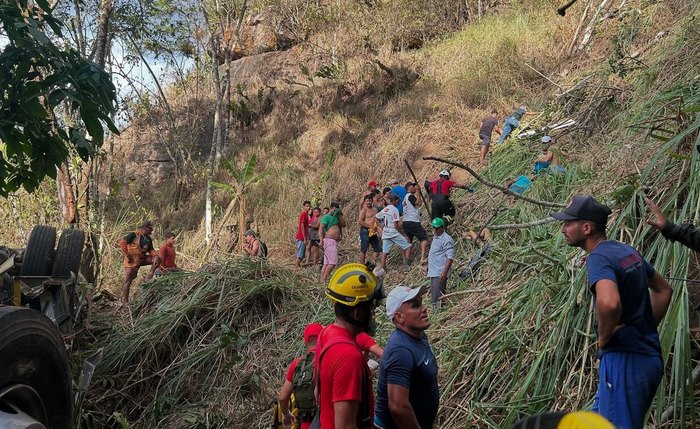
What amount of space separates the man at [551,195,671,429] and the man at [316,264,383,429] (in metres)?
1.05

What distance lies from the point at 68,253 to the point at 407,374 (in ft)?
14.3

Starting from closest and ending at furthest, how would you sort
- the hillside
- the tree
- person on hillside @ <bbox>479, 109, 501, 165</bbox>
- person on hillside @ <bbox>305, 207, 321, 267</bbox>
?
the tree → the hillside → person on hillside @ <bbox>305, 207, 321, 267</bbox> → person on hillside @ <bbox>479, 109, 501, 165</bbox>

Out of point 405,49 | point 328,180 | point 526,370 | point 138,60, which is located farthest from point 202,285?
point 405,49

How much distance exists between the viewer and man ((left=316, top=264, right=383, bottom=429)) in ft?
8.87

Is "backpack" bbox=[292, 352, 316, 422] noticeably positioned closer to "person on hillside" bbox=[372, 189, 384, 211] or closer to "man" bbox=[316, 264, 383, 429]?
"man" bbox=[316, 264, 383, 429]

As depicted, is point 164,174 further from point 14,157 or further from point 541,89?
point 14,157

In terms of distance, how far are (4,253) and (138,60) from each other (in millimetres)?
13885

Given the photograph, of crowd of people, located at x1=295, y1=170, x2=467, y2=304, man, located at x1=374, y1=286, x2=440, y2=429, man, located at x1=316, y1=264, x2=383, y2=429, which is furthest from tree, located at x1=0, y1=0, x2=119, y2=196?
crowd of people, located at x1=295, y1=170, x2=467, y2=304

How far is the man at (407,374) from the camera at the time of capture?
284 centimetres

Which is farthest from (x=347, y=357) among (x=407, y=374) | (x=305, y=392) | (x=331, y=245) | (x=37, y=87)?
(x=331, y=245)

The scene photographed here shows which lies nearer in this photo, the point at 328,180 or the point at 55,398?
the point at 55,398

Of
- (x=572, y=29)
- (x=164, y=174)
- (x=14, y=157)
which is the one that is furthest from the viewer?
(x=164, y=174)

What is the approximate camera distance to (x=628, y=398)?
3008 mm

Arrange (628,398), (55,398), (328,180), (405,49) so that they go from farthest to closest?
1. (405,49)
2. (328,180)
3. (55,398)
4. (628,398)
